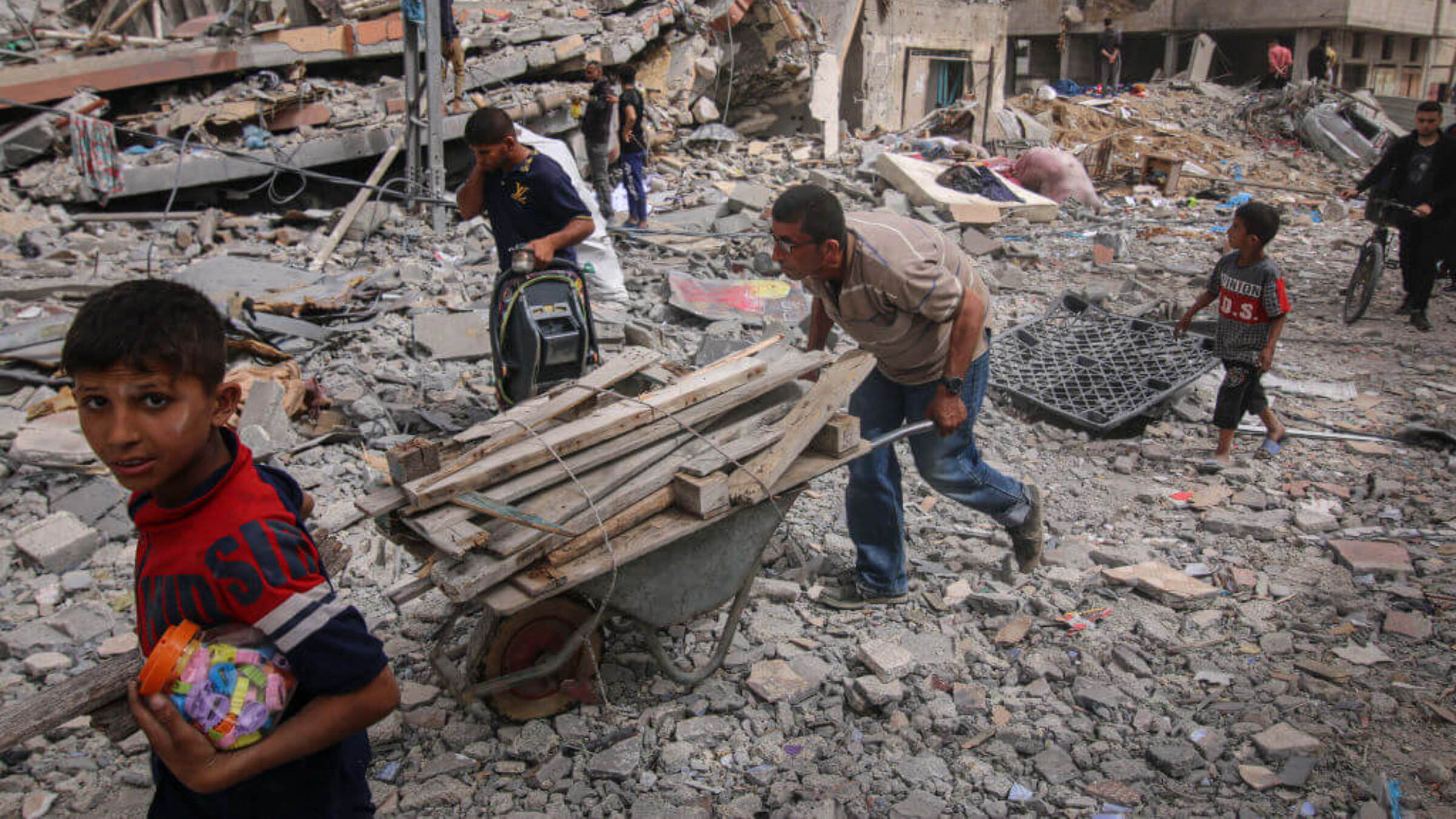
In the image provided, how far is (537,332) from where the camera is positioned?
3.85m

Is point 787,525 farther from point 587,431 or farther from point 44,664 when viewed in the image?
point 44,664

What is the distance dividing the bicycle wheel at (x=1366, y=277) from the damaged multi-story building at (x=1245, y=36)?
20679 mm

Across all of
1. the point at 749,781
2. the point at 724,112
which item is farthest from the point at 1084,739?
the point at 724,112

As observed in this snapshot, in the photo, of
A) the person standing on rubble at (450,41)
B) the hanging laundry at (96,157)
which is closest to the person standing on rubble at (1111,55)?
the person standing on rubble at (450,41)

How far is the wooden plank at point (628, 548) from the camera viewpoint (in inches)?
86.3

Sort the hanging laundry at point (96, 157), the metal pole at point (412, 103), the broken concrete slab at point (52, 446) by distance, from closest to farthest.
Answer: the broken concrete slab at point (52, 446) → the metal pole at point (412, 103) → the hanging laundry at point (96, 157)

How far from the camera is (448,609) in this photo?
344cm

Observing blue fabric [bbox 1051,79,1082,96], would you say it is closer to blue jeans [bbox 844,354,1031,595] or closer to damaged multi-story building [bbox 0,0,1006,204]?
damaged multi-story building [bbox 0,0,1006,204]

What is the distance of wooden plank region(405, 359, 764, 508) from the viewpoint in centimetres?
235

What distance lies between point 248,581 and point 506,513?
1.00 metres

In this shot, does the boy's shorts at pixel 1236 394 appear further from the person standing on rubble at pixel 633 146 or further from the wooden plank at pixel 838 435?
the person standing on rubble at pixel 633 146

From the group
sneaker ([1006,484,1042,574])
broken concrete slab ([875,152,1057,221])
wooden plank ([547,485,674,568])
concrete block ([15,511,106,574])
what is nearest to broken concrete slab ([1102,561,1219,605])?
sneaker ([1006,484,1042,574])

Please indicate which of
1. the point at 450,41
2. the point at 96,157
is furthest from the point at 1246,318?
the point at 96,157

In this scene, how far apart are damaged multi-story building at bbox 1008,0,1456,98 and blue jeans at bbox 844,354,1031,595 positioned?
2693 centimetres
